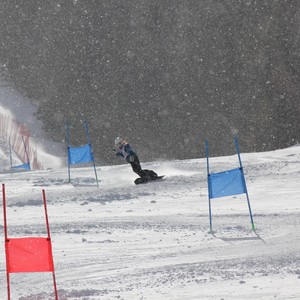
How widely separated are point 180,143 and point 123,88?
6.40 m

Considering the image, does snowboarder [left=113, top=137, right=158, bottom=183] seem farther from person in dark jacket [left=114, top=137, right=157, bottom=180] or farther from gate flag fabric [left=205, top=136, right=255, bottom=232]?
gate flag fabric [left=205, top=136, right=255, bottom=232]

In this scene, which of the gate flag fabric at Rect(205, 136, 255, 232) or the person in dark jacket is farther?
the person in dark jacket

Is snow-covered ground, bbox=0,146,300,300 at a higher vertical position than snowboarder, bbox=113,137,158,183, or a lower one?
lower

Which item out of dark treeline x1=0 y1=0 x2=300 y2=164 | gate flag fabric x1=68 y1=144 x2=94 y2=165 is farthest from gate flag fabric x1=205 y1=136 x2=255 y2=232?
dark treeline x1=0 y1=0 x2=300 y2=164

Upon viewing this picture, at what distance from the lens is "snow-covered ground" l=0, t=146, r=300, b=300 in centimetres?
791

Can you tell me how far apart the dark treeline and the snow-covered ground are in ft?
90.0

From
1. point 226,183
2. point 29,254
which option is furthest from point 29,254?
point 226,183

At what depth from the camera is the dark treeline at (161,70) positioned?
151 ft

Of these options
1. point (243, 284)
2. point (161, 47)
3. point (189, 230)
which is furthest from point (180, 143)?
point (243, 284)

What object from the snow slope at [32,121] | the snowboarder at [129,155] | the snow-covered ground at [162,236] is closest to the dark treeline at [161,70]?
the snow slope at [32,121]

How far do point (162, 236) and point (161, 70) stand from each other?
39094mm

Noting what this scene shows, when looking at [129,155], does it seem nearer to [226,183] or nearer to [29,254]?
[226,183]

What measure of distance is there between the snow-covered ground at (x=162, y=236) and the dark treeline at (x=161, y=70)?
2743cm

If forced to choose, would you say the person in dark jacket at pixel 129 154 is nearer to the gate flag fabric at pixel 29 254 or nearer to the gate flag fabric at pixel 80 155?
the gate flag fabric at pixel 80 155
